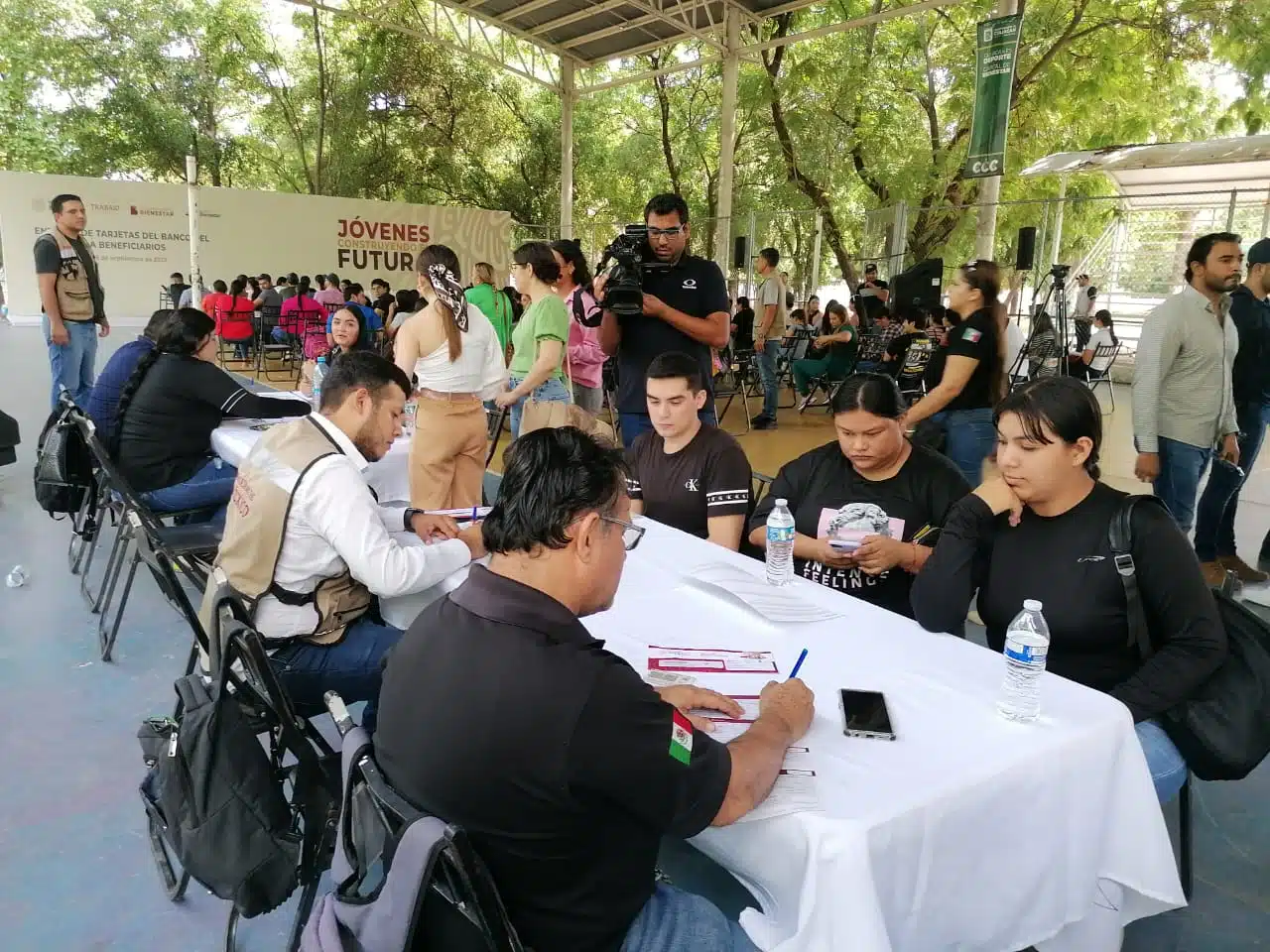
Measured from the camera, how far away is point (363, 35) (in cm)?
2069

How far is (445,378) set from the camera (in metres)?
3.82

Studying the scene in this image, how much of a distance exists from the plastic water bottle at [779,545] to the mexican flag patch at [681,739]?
94 cm

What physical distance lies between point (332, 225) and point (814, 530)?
56.6ft

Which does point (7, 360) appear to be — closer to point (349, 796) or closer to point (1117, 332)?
point (349, 796)

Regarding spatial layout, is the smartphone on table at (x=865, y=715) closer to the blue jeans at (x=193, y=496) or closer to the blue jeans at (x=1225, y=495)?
the blue jeans at (x=193, y=496)

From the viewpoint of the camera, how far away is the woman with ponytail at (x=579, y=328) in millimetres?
4824

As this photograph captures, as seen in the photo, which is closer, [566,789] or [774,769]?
[566,789]

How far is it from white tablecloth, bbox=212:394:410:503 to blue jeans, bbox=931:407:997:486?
7.74 feet

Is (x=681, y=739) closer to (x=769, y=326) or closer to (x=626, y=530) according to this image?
(x=626, y=530)

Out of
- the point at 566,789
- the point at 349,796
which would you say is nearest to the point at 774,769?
the point at 566,789

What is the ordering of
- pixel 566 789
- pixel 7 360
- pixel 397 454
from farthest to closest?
pixel 7 360 < pixel 397 454 < pixel 566 789

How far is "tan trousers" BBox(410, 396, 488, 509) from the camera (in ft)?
12.6

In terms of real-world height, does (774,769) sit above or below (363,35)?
below

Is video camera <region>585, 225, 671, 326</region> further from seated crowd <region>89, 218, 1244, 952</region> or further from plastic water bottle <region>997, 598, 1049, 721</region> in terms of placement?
plastic water bottle <region>997, 598, 1049, 721</region>
